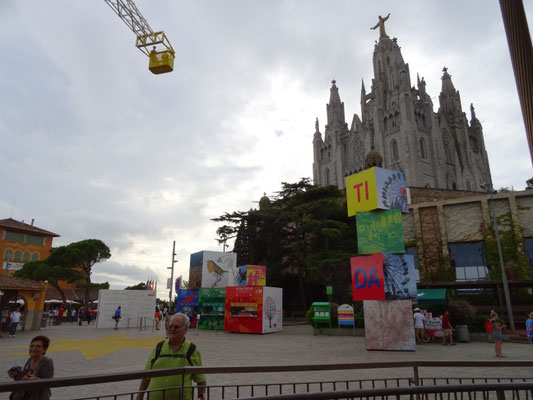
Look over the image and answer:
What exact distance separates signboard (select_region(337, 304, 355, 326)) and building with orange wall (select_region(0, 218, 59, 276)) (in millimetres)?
45555

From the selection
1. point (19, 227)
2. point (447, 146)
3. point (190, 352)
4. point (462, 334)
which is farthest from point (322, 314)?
point (447, 146)

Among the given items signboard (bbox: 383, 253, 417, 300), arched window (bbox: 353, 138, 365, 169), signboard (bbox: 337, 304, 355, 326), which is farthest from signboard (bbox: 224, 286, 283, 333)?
arched window (bbox: 353, 138, 365, 169)

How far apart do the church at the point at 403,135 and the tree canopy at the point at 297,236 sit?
61.5ft

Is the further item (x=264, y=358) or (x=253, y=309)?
(x=253, y=309)

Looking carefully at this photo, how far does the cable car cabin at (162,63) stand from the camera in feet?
82.1

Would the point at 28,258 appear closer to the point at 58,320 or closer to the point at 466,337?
the point at 58,320

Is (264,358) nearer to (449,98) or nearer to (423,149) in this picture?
(423,149)

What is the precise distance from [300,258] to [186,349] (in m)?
30.7

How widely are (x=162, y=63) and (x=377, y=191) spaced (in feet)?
60.8

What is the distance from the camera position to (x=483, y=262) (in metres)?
29.9

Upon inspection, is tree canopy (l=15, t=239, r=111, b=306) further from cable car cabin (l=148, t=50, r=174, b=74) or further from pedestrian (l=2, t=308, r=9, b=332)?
cable car cabin (l=148, t=50, r=174, b=74)

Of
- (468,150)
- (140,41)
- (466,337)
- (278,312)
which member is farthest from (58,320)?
(468,150)

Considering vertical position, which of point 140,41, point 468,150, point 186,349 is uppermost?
point 468,150

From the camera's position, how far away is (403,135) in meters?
56.7
